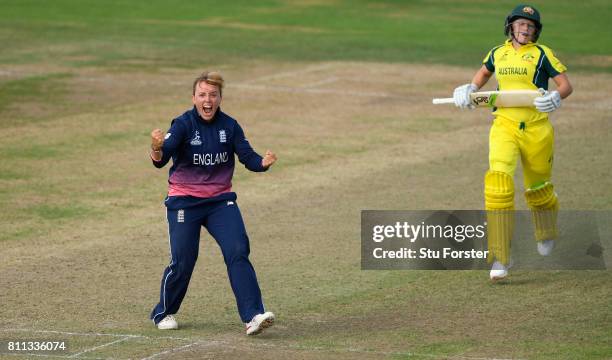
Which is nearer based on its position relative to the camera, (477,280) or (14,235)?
(477,280)

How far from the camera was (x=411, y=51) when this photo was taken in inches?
1129

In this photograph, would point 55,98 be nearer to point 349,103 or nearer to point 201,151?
point 349,103

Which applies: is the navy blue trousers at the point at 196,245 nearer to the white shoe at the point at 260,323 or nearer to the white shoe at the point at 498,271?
the white shoe at the point at 260,323

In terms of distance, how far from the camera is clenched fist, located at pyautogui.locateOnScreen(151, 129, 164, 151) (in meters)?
9.38

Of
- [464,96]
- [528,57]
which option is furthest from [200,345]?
[528,57]

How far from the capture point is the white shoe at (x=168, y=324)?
9.89 metres

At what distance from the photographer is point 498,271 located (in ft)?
37.9

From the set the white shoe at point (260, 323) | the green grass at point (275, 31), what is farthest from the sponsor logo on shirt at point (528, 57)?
the green grass at point (275, 31)

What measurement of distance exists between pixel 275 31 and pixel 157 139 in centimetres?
2311

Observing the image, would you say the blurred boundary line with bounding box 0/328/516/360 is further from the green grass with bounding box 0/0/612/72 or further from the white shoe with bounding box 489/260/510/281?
the green grass with bounding box 0/0/612/72

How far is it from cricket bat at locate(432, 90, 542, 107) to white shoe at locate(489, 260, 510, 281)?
1475 mm

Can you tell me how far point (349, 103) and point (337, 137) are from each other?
2942 mm

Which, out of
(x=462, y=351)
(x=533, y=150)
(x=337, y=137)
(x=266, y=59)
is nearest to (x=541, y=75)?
(x=533, y=150)

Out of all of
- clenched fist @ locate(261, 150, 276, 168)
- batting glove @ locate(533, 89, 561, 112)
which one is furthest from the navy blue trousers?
batting glove @ locate(533, 89, 561, 112)
